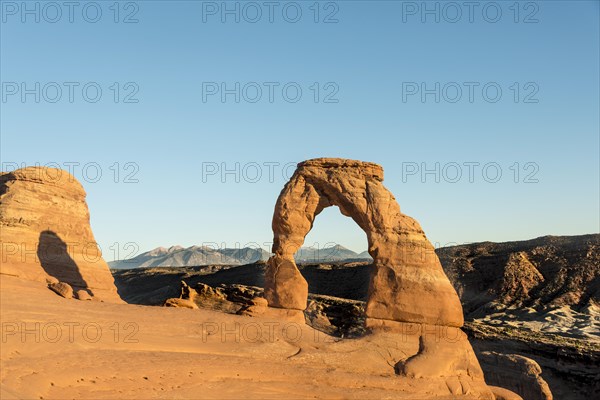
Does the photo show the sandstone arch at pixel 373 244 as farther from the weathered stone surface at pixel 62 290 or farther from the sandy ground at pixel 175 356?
the weathered stone surface at pixel 62 290

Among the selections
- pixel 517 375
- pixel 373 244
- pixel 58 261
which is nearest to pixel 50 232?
pixel 58 261

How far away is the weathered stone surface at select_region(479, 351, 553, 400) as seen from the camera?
24016 mm

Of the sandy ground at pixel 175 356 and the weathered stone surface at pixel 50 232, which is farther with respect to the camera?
the weathered stone surface at pixel 50 232

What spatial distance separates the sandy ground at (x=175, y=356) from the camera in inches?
480

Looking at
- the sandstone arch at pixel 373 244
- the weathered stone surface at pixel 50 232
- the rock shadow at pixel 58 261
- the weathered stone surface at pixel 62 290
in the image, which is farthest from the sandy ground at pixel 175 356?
the rock shadow at pixel 58 261

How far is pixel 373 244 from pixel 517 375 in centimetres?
1037

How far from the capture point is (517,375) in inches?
981

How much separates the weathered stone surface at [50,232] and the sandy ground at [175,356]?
18.3ft

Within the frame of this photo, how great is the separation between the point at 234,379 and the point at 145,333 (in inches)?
110

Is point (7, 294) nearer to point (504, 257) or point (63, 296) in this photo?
point (63, 296)

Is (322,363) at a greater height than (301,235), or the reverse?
(301,235)

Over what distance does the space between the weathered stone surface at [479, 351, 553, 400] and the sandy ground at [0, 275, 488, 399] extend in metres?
9.41

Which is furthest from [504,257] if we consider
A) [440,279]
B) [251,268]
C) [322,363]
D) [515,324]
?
[322,363]

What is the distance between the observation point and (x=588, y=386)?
27.2 meters
